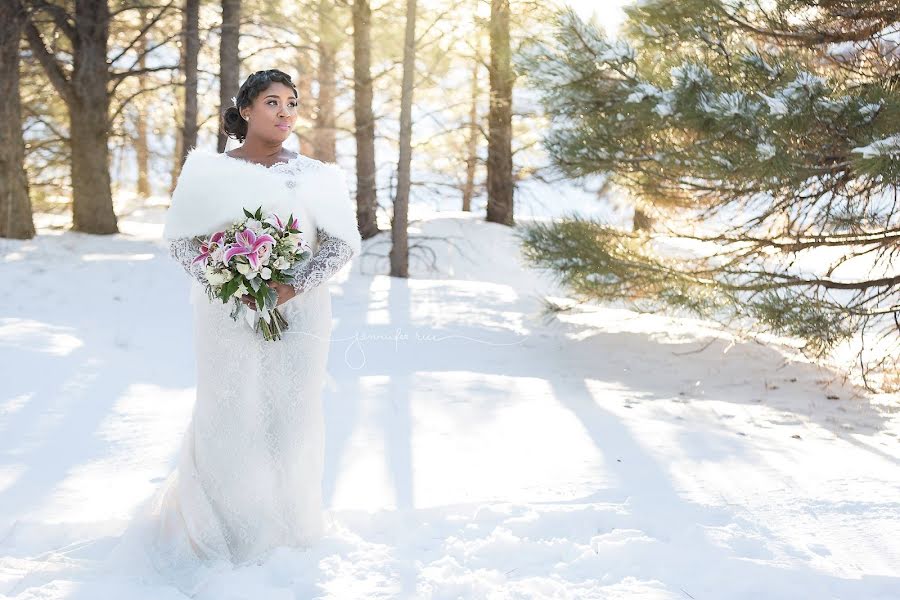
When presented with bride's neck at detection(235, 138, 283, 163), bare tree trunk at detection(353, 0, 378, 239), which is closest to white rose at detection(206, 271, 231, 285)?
bride's neck at detection(235, 138, 283, 163)

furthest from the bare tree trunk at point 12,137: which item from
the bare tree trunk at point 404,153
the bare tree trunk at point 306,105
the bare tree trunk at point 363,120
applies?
the bare tree trunk at point 306,105

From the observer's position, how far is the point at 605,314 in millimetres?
9562

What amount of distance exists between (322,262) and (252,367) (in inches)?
19.1

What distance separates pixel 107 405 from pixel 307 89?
15459 millimetres

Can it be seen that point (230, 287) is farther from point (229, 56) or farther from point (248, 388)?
point (229, 56)

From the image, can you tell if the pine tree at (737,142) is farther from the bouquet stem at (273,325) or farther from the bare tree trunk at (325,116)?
the bare tree trunk at (325,116)

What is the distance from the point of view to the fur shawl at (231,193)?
9.97ft

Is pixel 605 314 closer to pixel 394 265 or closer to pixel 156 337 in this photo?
pixel 394 265

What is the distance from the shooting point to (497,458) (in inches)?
175

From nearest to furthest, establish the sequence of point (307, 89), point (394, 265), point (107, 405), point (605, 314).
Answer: point (107, 405)
point (605, 314)
point (394, 265)
point (307, 89)

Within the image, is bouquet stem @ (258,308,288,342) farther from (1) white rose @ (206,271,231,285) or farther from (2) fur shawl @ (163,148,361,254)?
(2) fur shawl @ (163,148,361,254)

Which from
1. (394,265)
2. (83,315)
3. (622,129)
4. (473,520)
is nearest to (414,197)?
(394,265)

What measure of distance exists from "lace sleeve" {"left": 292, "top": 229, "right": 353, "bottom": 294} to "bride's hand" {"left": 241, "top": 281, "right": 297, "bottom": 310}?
0.08 ft

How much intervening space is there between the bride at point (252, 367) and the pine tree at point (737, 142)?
3434 mm
